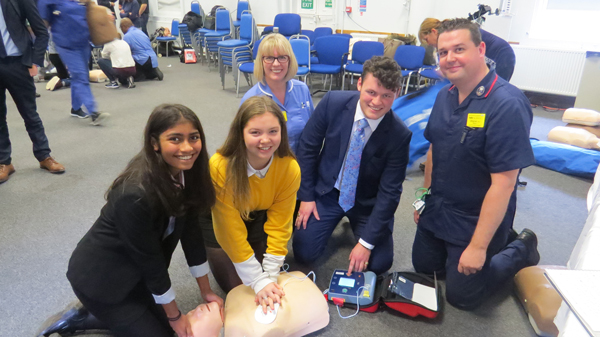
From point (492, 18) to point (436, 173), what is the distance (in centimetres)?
449

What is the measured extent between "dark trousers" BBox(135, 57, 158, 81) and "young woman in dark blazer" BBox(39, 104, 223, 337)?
18.7 feet

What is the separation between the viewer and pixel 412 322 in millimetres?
1738

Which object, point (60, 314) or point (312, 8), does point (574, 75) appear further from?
point (60, 314)

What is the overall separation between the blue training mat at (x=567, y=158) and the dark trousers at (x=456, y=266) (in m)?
1.76

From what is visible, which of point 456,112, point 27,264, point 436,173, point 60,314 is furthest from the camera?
point 27,264

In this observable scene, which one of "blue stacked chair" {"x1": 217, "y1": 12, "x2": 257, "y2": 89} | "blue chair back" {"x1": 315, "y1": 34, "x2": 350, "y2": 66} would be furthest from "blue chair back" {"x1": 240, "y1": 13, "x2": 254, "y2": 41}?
"blue chair back" {"x1": 315, "y1": 34, "x2": 350, "y2": 66}

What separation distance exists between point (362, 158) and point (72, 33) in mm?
3300

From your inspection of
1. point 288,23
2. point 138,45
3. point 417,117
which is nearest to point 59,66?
point 138,45

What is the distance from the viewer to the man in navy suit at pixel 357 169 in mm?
1822

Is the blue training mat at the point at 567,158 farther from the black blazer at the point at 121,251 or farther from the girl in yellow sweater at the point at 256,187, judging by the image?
the black blazer at the point at 121,251

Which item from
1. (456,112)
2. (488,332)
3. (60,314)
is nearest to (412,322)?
(488,332)

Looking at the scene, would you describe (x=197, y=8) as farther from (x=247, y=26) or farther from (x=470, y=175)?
(x=470, y=175)

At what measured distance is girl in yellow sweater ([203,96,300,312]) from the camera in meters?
1.49

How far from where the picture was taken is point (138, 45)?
20.0ft
